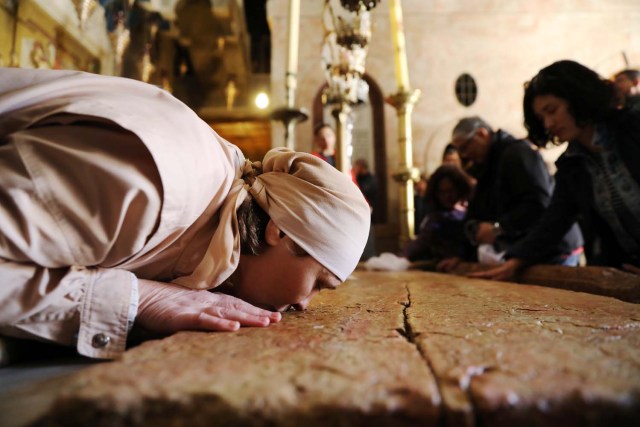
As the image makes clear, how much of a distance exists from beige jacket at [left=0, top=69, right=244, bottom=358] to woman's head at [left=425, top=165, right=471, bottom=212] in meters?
2.80

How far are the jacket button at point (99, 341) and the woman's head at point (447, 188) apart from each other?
119 inches

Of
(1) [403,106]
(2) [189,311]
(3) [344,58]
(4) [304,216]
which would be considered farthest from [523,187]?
(2) [189,311]

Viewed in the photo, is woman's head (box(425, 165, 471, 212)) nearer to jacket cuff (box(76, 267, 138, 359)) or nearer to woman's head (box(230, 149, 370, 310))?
woman's head (box(230, 149, 370, 310))

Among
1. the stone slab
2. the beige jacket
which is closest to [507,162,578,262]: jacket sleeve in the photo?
the stone slab

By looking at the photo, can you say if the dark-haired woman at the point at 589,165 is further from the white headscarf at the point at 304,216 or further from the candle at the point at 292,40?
the white headscarf at the point at 304,216

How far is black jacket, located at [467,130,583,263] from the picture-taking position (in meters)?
2.62

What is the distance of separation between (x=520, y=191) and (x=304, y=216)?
2075 mm

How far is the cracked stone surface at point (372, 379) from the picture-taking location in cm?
49

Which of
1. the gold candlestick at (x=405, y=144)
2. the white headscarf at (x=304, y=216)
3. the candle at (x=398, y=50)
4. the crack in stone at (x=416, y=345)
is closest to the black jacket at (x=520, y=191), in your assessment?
the gold candlestick at (x=405, y=144)

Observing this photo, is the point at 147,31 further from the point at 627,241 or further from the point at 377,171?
the point at 627,241

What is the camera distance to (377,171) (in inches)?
290

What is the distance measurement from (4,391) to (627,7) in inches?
399

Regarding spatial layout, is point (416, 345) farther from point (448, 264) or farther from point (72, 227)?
point (448, 264)

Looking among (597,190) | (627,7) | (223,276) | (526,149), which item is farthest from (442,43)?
(223,276)
